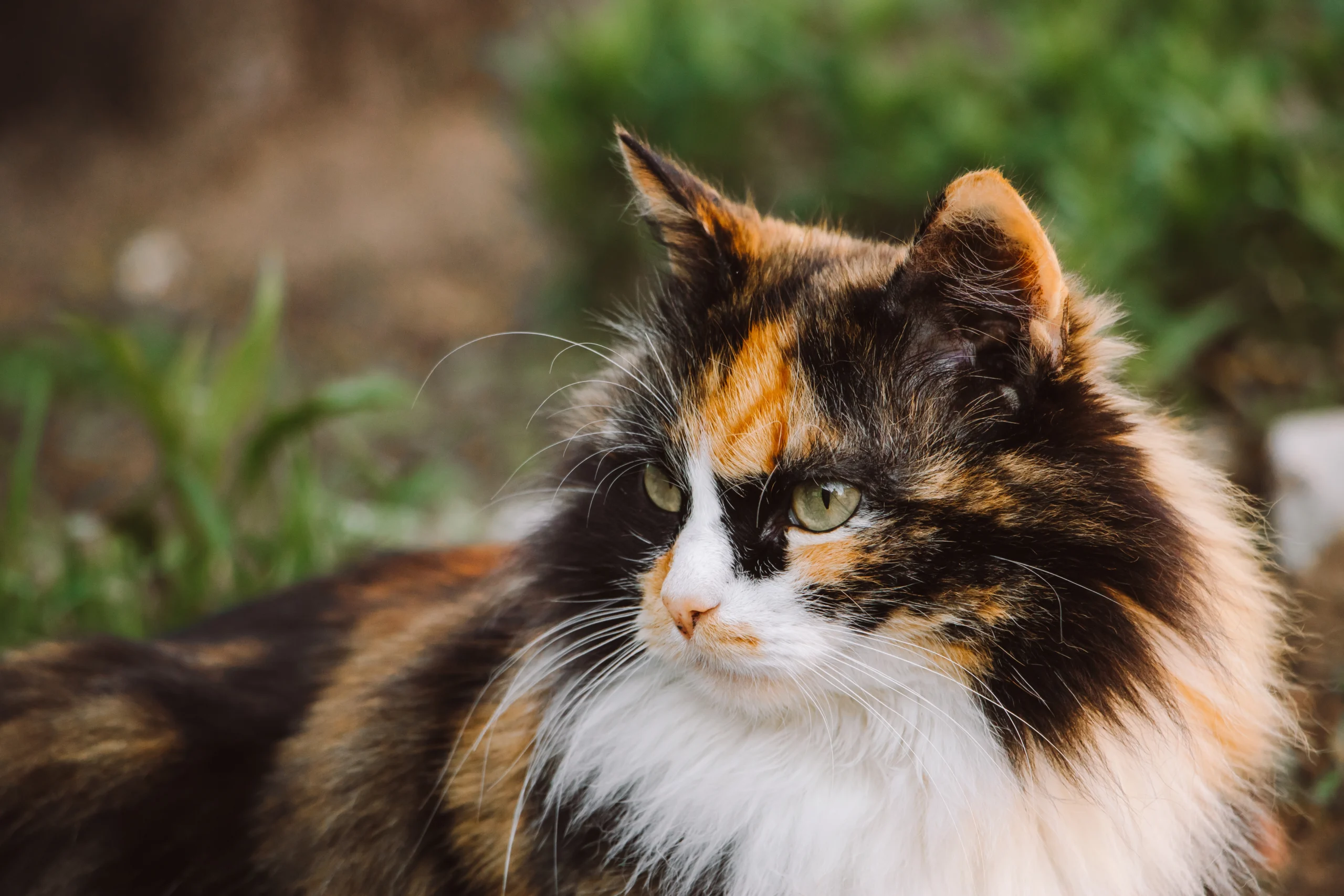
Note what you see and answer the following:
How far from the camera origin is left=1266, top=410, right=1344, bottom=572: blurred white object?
3.09 metres

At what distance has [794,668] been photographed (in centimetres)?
167

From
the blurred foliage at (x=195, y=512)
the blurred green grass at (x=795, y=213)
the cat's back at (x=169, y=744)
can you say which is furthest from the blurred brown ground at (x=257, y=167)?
the cat's back at (x=169, y=744)

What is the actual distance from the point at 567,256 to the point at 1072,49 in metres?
2.86

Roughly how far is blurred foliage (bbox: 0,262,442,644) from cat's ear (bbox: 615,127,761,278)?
176 centimetres

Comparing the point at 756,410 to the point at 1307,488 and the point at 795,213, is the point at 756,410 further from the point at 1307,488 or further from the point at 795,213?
the point at 795,213

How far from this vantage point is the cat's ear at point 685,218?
1951mm

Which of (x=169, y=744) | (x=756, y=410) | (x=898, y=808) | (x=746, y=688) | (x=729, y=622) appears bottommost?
(x=169, y=744)

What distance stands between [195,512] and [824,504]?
2563 mm

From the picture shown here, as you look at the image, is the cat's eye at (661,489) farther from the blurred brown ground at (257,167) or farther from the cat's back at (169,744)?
the blurred brown ground at (257,167)

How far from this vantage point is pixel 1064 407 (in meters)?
1.71

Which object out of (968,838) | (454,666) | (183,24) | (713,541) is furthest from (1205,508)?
(183,24)

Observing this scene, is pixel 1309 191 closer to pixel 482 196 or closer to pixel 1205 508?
pixel 1205 508

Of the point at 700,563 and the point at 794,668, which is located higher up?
the point at 700,563

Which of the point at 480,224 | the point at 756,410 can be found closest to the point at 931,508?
the point at 756,410
